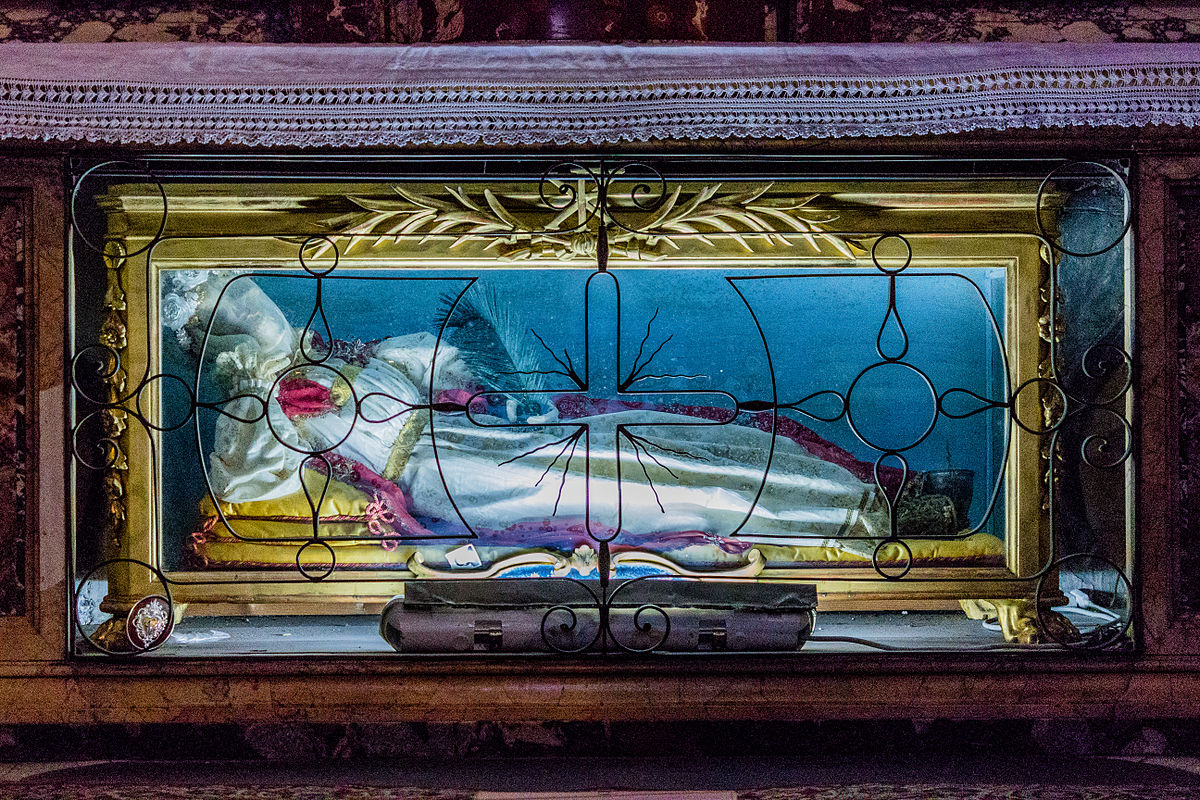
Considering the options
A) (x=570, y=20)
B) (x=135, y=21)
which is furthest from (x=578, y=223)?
(x=135, y=21)

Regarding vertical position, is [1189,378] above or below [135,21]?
below

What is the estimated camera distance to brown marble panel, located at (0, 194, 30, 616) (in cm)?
148

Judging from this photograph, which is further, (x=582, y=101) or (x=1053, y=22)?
(x=1053, y=22)

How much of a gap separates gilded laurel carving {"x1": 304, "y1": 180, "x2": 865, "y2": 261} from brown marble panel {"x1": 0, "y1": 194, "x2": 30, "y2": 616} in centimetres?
48

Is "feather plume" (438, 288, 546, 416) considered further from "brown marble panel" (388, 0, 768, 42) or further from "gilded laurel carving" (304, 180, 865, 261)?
"brown marble panel" (388, 0, 768, 42)

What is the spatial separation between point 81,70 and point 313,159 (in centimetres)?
37

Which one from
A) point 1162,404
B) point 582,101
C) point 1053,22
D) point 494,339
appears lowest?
point 1162,404

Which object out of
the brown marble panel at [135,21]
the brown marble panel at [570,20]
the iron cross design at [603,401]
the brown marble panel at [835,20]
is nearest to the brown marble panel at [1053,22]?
the brown marble panel at [835,20]

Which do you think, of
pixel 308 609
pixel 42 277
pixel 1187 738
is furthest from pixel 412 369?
pixel 1187 738

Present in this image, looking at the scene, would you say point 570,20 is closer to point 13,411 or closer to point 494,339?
point 494,339

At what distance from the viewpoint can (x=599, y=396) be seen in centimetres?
175

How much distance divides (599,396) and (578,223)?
335 mm

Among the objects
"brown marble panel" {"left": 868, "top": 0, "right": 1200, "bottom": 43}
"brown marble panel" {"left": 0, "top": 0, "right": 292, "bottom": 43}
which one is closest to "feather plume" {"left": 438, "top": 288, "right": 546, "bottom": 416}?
"brown marble panel" {"left": 0, "top": 0, "right": 292, "bottom": 43}

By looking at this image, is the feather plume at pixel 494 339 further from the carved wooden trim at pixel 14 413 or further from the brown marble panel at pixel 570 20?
the carved wooden trim at pixel 14 413
